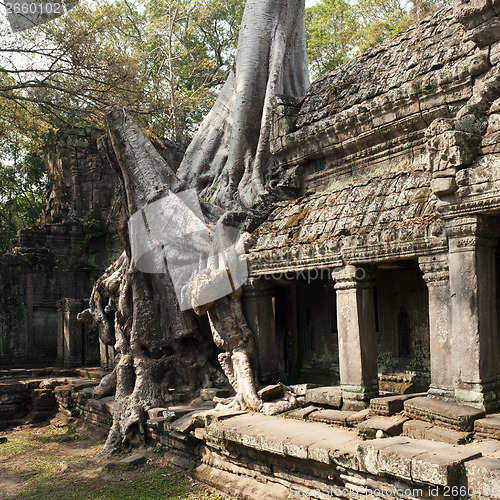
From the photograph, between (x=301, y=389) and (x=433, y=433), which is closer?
(x=433, y=433)

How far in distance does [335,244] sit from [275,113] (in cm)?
356

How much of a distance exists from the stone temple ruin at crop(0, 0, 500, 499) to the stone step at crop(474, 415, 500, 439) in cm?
2

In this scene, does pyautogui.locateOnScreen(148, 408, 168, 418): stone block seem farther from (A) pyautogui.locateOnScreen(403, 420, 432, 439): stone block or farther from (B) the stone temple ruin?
(A) pyautogui.locateOnScreen(403, 420, 432, 439): stone block

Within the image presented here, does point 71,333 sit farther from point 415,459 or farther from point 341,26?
point 341,26

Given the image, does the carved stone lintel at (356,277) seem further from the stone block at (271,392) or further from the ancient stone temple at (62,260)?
the ancient stone temple at (62,260)

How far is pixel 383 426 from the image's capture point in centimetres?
510

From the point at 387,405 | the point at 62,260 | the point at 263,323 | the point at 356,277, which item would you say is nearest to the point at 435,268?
the point at 356,277

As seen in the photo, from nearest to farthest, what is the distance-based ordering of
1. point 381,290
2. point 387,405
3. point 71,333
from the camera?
point 387,405, point 381,290, point 71,333

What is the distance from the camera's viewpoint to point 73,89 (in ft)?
38.9

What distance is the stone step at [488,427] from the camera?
4.52 m

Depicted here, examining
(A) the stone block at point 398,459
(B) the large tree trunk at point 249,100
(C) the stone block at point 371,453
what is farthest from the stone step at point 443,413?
(B) the large tree trunk at point 249,100

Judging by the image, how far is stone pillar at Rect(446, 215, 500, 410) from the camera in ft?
16.2

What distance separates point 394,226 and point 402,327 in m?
1.72

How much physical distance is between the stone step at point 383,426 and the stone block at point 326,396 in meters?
0.92
